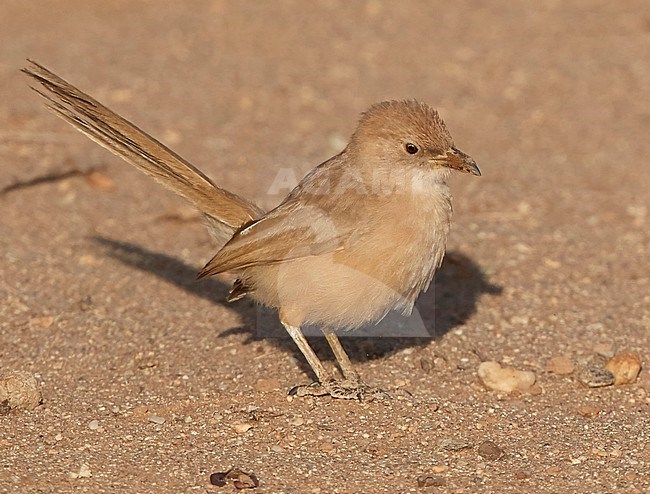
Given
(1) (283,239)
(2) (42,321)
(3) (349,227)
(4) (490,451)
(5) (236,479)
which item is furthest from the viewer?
(2) (42,321)

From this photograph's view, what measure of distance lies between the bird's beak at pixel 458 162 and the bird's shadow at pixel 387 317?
4.71 feet

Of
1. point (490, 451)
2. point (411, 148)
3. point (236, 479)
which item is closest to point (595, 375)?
point (490, 451)

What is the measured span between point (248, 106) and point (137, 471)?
6.43m

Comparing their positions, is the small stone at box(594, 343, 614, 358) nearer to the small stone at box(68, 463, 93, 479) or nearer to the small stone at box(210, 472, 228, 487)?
the small stone at box(210, 472, 228, 487)

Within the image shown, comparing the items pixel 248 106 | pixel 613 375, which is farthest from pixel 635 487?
pixel 248 106

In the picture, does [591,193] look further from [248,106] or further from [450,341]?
[248,106]

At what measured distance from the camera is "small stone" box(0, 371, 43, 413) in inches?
216

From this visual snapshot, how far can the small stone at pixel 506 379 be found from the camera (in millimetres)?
5938

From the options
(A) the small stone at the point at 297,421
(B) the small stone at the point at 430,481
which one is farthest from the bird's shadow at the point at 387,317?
(B) the small stone at the point at 430,481

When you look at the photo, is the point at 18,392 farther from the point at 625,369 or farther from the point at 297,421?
the point at 625,369

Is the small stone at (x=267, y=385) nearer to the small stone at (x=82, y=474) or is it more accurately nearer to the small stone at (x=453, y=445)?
the small stone at (x=453, y=445)

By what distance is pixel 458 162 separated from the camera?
5574 millimetres

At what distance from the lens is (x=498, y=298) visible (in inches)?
284

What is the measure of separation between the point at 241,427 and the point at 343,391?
2.16 feet
